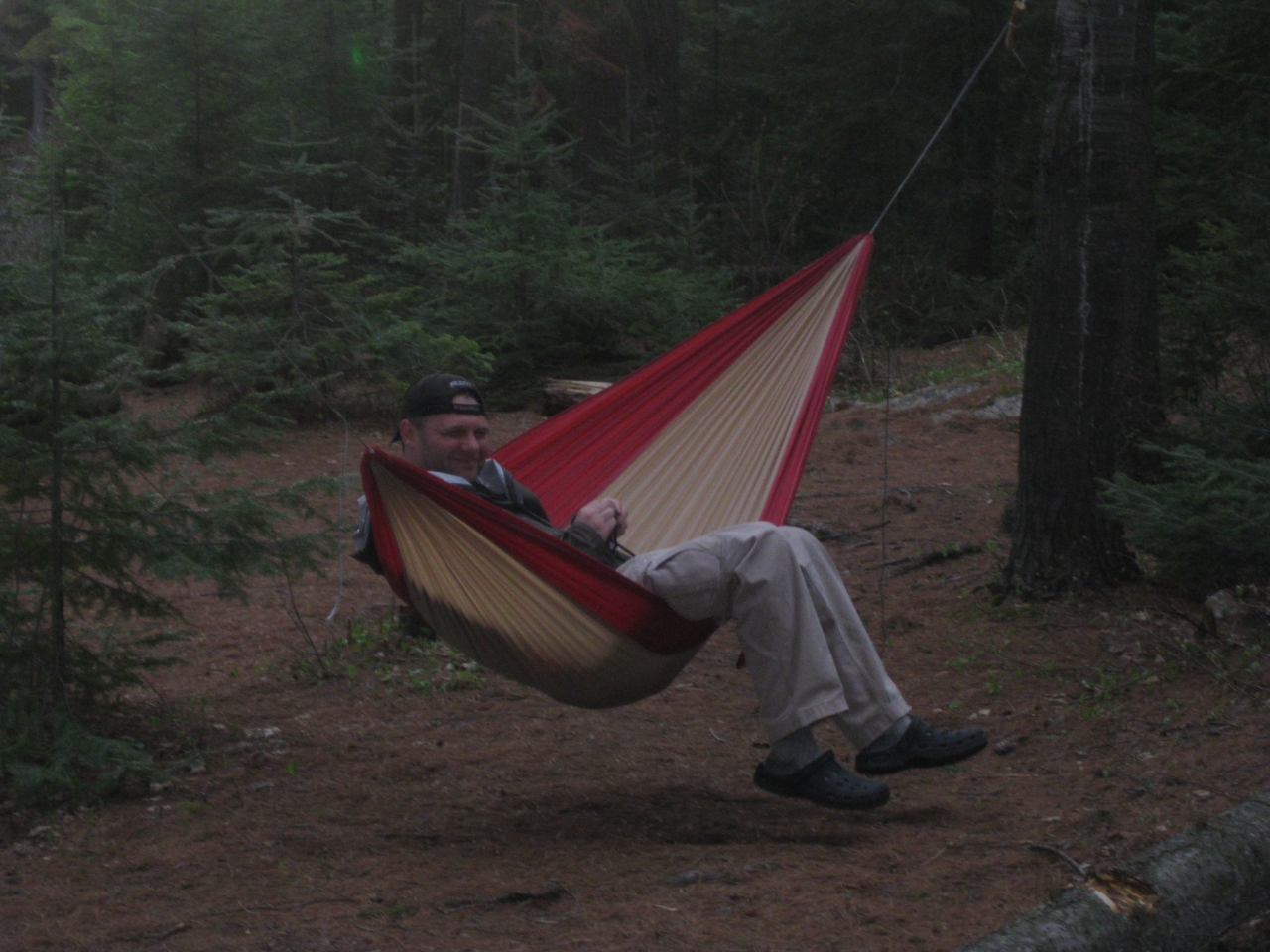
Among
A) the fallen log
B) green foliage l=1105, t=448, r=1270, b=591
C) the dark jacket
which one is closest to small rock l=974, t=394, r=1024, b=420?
the fallen log

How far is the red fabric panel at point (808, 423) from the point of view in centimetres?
359

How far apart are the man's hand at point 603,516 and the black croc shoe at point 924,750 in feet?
2.62

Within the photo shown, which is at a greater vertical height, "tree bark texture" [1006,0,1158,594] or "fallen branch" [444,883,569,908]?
"tree bark texture" [1006,0,1158,594]

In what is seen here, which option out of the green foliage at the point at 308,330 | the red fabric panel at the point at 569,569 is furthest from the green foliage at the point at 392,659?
the green foliage at the point at 308,330

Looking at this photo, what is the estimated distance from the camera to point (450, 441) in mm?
3363

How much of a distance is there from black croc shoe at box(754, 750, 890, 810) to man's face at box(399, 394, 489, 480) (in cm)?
110

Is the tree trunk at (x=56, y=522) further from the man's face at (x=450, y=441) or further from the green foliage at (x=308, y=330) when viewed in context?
the green foliage at (x=308, y=330)

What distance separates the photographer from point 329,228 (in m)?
12.4

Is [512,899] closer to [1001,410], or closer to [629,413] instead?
[629,413]

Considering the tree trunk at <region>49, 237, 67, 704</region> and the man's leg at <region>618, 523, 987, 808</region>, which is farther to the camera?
the tree trunk at <region>49, 237, 67, 704</region>

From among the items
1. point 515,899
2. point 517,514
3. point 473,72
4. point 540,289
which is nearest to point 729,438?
point 517,514

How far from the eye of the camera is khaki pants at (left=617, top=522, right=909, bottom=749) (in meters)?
2.89

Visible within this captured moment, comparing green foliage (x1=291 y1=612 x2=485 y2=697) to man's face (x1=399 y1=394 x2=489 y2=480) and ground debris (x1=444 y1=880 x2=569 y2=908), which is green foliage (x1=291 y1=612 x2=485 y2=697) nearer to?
man's face (x1=399 y1=394 x2=489 y2=480)

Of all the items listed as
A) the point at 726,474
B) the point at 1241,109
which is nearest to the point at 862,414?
the point at 1241,109
